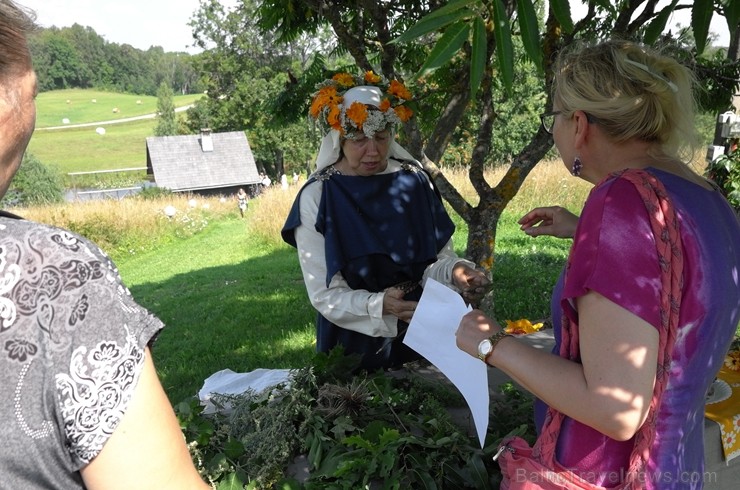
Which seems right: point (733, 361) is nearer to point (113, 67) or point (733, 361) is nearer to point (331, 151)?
point (331, 151)

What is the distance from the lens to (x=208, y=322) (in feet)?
23.1

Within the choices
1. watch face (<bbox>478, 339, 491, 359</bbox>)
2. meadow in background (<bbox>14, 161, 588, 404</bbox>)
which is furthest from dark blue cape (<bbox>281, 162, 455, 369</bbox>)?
meadow in background (<bbox>14, 161, 588, 404</bbox>)

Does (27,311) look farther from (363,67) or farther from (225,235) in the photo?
(225,235)

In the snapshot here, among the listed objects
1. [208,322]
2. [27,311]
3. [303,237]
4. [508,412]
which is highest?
[27,311]

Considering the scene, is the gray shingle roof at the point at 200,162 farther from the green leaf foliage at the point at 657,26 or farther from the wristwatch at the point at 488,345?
the wristwatch at the point at 488,345

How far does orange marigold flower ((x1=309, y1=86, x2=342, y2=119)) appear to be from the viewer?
270 cm

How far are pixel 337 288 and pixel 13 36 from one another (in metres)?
1.80

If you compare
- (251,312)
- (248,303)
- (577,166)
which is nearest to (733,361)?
(577,166)

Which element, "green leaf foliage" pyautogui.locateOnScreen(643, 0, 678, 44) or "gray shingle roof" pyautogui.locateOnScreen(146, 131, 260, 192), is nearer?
"green leaf foliage" pyautogui.locateOnScreen(643, 0, 678, 44)

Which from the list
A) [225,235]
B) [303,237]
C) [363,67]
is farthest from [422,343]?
[225,235]

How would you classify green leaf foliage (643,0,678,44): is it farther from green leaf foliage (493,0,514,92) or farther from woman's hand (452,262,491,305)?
woman's hand (452,262,491,305)

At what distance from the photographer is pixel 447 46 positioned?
1.39 meters

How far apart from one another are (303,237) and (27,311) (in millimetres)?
1870

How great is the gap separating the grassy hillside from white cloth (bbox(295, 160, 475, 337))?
48.2 m
